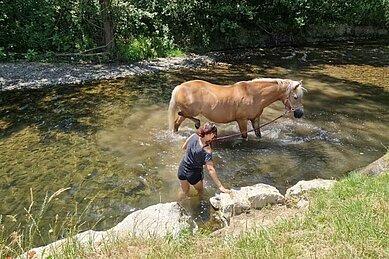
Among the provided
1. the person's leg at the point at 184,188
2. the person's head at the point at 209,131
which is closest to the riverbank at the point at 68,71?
the person's leg at the point at 184,188

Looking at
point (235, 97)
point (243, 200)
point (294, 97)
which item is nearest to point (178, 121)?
point (235, 97)

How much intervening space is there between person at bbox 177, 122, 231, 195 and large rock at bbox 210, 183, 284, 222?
0.57 feet

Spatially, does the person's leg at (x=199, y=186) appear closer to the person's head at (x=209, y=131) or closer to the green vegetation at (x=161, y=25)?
the person's head at (x=209, y=131)

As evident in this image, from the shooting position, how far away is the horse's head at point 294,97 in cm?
891

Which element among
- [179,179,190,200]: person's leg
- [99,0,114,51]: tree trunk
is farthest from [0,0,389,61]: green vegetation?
[179,179,190,200]: person's leg

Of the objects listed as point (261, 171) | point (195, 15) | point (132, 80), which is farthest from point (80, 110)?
point (195, 15)

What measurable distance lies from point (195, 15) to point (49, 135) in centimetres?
1286

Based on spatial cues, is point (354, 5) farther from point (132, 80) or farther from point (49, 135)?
point (49, 135)

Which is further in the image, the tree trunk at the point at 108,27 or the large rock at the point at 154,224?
the tree trunk at the point at 108,27

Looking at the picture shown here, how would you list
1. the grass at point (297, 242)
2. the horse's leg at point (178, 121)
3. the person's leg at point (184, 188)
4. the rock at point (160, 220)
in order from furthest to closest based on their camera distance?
1. the horse's leg at point (178, 121)
2. the person's leg at point (184, 188)
3. the rock at point (160, 220)
4. the grass at point (297, 242)

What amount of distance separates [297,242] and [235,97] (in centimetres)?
510

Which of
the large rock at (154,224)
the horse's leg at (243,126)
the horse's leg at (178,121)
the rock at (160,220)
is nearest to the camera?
the large rock at (154,224)

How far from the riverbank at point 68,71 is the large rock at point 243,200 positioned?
9.45m

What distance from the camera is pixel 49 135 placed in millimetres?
9586
